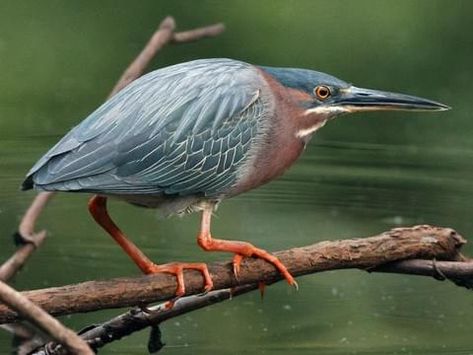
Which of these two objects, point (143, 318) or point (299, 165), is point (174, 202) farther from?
point (299, 165)

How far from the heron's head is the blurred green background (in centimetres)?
72

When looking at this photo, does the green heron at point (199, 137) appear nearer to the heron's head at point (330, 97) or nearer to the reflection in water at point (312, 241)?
the heron's head at point (330, 97)

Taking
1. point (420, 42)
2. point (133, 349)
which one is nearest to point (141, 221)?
point (133, 349)

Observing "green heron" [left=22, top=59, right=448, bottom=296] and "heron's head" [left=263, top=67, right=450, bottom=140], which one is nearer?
"green heron" [left=22, top=59, right=448, bottom=296]

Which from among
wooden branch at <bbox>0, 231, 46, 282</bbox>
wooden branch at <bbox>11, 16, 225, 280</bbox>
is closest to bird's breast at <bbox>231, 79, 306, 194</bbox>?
wooden branch at <bbox>11, 16, 225, 280</bbox>

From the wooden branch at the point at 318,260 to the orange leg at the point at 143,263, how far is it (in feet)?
0.04

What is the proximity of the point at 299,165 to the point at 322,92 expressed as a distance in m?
2.15

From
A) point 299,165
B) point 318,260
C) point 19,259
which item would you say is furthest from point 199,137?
point 299,165

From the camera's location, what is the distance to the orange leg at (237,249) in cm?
262

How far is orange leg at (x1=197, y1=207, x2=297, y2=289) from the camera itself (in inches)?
103

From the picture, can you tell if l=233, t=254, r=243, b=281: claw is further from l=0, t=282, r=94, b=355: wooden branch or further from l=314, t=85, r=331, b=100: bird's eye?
l=0, t=282, r=94, b=355: wooden branch

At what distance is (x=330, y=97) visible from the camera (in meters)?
2.90

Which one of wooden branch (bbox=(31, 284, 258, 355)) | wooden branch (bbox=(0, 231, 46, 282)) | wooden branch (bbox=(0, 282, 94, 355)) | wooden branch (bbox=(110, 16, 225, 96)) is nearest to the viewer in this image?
wooden branch (bbox=(0, 282, 94, 355))

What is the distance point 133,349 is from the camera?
3.43m
